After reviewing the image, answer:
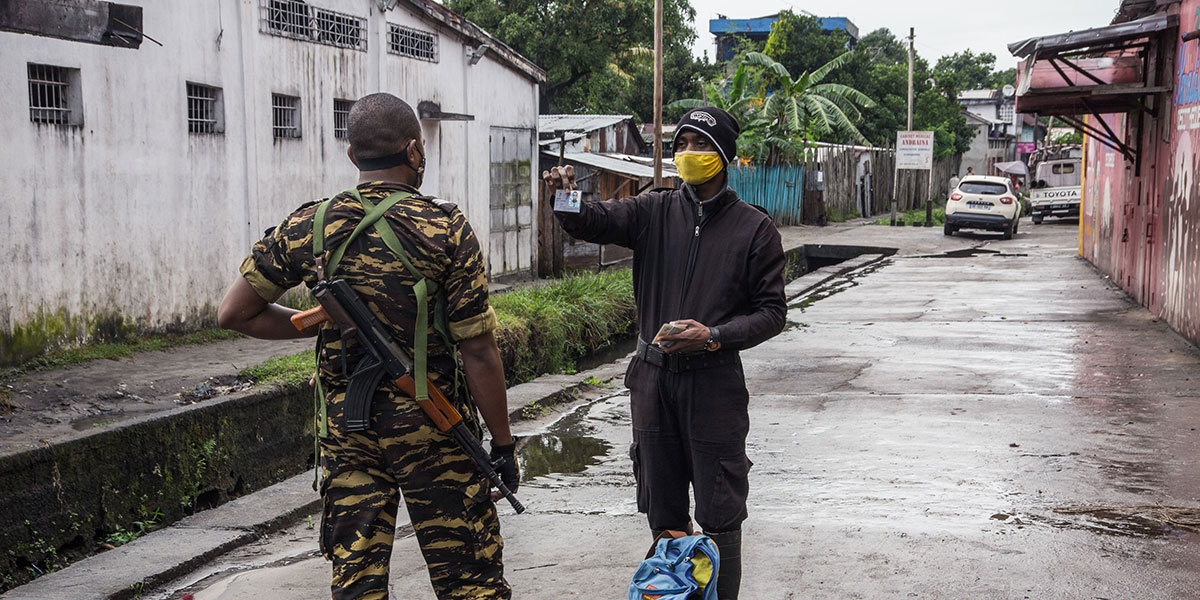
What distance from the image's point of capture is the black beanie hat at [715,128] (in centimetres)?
361

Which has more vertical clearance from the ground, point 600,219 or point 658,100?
point 658,100

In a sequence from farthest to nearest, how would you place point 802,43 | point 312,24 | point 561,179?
point 802,43 < point 312,24 < point 561,179

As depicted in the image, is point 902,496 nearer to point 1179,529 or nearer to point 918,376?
point 1179,529

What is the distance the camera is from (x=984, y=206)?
25.5 meters

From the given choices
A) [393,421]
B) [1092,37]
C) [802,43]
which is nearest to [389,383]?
[393,421]

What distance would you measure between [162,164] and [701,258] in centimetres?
778

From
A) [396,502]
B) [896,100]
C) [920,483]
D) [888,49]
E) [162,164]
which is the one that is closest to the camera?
[396,502]

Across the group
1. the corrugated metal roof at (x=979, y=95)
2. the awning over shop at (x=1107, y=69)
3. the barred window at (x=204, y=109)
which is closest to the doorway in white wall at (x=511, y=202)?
the barred window at (x=204, y=109)

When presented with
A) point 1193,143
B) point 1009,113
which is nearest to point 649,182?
point 1193,143

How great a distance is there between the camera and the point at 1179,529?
4.91 meters

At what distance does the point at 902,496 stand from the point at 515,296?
7142mm

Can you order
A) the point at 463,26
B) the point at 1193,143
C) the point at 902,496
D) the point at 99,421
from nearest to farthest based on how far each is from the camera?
the point at 902,496 < the point at 99,421 < the point at 1193,143 < the point at 463,26

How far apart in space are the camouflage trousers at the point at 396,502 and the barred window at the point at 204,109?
8217mm

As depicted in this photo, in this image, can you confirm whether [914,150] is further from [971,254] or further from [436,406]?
[436,406]
